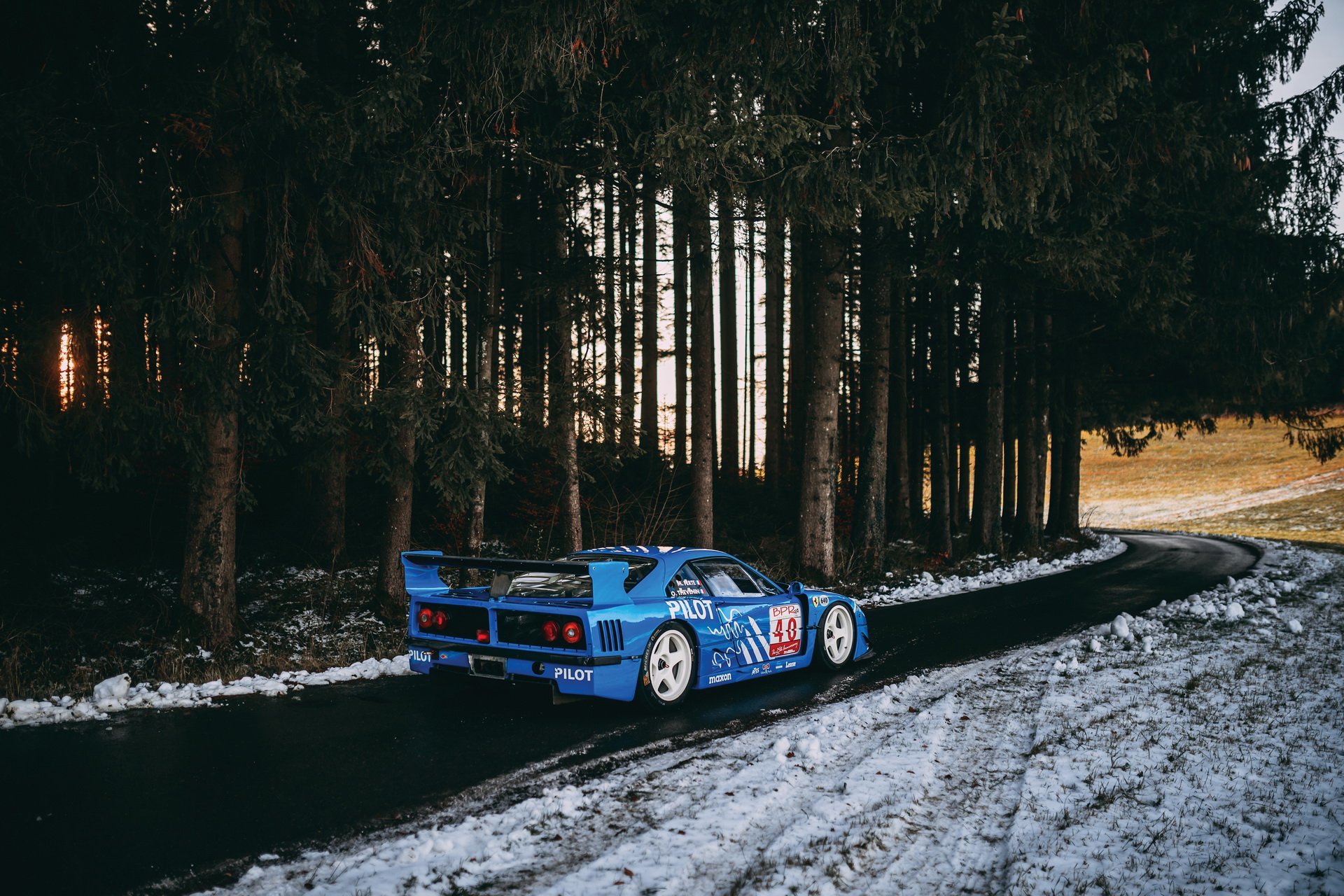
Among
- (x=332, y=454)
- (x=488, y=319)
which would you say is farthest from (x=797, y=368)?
(x=332, y=454)

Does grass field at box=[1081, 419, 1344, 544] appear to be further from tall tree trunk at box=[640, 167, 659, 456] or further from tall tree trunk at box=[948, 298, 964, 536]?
tall tree trunk at box=[640, 167, 659, 456]

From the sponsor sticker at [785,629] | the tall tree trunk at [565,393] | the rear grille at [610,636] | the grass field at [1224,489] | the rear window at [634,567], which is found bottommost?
the grass field at [1224,489]

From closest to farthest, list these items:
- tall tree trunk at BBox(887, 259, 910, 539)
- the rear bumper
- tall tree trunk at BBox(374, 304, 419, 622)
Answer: the rear bumper < tall tree trunk at BBox(374, 304, 419, 622) < tall tree trunk at BBox(887, 259, 910, 539)

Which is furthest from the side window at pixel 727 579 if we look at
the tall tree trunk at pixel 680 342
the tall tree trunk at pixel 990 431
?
the tall tree trunk at pixel 680 342

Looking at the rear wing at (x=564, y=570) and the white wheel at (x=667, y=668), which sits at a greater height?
the rear wing at (x=564, y=570)

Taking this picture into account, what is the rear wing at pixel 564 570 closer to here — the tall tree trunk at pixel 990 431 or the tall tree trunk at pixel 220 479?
the tall tree trunk at pixel 220 479

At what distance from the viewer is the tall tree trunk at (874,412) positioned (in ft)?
53.7

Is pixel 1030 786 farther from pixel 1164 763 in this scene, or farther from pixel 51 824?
pixel 51 824

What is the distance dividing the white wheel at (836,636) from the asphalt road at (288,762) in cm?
21

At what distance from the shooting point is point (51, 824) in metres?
4.12

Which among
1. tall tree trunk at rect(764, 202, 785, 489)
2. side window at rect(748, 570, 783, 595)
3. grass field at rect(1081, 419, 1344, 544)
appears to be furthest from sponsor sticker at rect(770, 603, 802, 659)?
grass field at rect(1081, 419, 1344, 544)

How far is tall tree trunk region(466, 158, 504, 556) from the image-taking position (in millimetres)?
10953

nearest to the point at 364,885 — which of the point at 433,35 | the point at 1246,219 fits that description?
the point at 433,35

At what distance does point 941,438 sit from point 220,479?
16.5 meters
